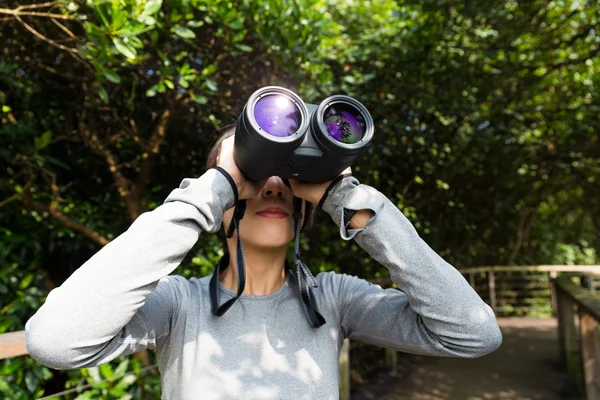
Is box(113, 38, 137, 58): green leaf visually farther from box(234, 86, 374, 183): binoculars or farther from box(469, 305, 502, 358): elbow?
box(469, 305, 502, 358): elbow

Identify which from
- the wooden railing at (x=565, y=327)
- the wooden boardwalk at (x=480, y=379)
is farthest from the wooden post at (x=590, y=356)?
the wooden boardwalk at (x=480, y=379)

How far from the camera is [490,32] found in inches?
149

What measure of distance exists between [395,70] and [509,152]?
1899 mm

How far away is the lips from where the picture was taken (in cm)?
107

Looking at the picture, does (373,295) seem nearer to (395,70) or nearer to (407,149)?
(395,70)

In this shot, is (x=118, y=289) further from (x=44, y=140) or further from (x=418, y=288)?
(x=44, y=140)

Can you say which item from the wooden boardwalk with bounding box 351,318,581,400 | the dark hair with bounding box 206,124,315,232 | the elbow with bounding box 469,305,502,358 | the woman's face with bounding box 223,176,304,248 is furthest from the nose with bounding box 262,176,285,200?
the wooden boardwalk with bounding box 351,318,581,400

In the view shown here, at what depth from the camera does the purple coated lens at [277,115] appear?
95 centimetres

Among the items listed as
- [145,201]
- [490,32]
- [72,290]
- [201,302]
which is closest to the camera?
[72,290]

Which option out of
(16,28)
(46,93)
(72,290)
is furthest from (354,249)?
(72,290)

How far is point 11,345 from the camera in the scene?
1260 millimetres

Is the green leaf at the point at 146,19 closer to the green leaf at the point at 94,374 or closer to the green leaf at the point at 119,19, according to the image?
the green leaf at the point at 119,19

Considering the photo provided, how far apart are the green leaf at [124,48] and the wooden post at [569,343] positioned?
144 inches

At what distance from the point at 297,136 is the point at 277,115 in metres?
0.08
